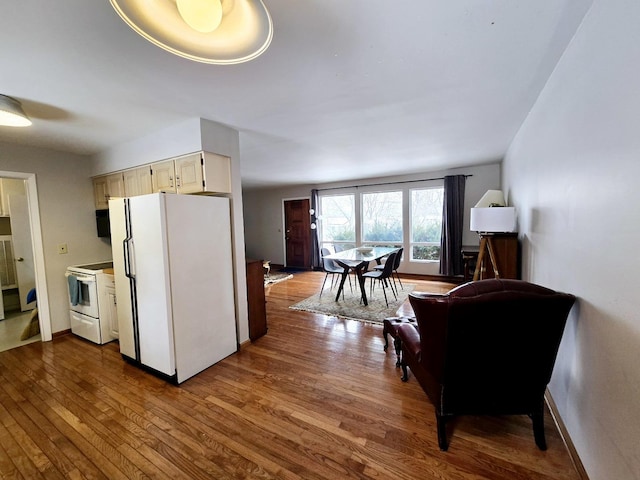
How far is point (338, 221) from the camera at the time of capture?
686 centimetres

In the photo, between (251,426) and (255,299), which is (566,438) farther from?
(255,299)

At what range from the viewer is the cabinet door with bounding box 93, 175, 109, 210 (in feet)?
11.0

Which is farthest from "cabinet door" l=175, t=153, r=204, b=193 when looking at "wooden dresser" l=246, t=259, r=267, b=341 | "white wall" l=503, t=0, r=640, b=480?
"white wall" l=503, t=0, r=640, b=480

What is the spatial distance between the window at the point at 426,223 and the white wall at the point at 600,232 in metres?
3.82

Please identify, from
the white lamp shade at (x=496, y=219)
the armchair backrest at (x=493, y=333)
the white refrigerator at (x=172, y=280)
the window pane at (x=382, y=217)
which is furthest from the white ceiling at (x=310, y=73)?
the window pane at (x=382, y=217)

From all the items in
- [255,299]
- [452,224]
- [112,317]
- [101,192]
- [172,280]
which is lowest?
[112,317]

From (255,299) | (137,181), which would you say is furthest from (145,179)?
(255,299)

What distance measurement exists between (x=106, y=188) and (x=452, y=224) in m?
5.86

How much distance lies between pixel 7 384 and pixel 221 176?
8.63 feet

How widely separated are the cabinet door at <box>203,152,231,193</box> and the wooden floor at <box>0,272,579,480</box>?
1753 millimetres

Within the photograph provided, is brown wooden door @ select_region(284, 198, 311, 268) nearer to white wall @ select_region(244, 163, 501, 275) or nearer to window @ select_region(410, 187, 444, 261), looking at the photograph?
white wall @ select_region(244, 163, 501, 275)

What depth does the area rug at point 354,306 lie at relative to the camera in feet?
11.9

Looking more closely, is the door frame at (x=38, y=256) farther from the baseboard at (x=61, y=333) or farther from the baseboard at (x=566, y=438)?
the baseboard at (x=566, y=438)

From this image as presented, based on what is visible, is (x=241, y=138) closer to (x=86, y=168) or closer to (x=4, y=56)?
(x=4, y=56)
